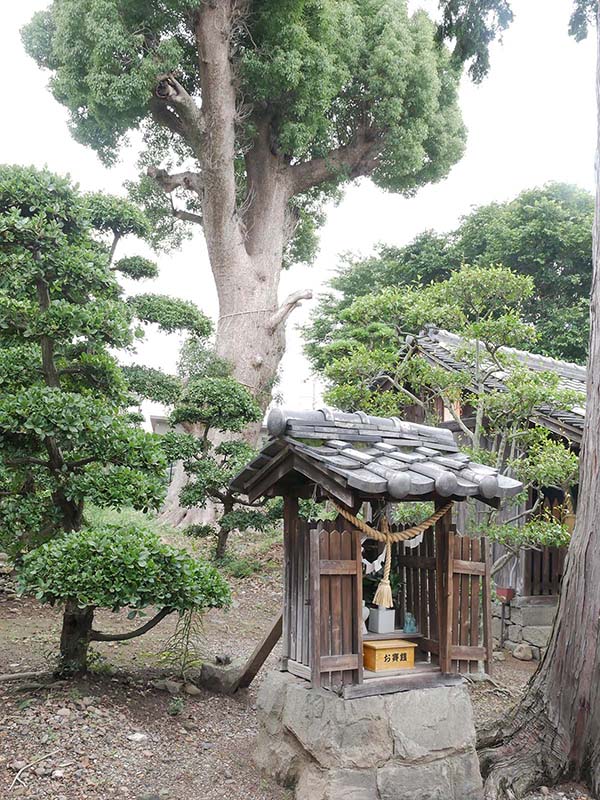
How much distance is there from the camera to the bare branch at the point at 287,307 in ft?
51.6

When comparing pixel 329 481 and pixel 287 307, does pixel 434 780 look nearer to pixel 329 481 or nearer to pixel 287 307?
pixel 329 481

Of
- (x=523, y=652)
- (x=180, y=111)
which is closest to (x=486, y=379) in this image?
(x=523, y=652)

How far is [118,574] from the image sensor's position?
17.4 feet

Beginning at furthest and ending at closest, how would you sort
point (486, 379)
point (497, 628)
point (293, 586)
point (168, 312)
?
point (497, 628)
point (486, 379)
point (168, 312)
point (293, 586)

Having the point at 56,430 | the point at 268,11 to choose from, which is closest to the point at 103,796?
the point at 56,430

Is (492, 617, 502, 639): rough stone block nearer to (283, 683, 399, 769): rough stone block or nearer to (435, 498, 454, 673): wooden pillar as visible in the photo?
(435, 498, 454, 673): wooden pillar

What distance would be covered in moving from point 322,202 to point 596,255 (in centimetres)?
1401

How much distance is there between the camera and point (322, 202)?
63.3ft

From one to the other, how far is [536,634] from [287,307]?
8980 mm

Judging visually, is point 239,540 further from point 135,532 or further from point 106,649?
point 135,532

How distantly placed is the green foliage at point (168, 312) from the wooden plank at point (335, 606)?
19.5ft

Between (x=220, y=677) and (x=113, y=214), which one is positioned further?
(x=113, y=214)

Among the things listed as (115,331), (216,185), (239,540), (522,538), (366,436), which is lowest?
(239,540)

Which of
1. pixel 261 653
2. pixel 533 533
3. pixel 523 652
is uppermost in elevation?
pixel 533 533
